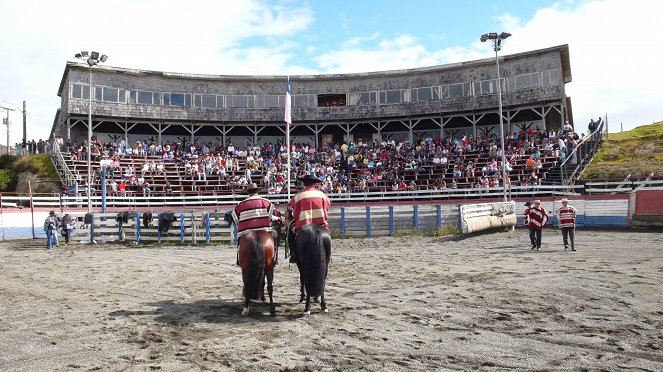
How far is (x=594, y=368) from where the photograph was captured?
5.25m

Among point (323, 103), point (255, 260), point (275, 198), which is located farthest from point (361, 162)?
point (255, 260)

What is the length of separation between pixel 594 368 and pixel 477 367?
1.21 metres

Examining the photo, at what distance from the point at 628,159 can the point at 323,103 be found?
83.0 feet

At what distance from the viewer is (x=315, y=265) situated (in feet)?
26.3

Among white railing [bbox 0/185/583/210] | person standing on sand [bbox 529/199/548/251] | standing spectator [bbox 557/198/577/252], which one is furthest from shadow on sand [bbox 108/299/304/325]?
white railing [bbox 0/185/583/210]

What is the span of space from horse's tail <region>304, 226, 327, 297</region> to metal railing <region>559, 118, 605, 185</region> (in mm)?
26977

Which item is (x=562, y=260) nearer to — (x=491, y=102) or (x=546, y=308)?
(x=546, y=308)

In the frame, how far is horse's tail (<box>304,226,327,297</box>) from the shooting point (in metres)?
7.96

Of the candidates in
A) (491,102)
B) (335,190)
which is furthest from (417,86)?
(335,190)

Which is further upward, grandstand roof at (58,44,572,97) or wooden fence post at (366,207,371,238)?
grandstand roof at (58,44,572,97)

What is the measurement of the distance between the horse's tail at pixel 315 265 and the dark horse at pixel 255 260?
25.1 inches

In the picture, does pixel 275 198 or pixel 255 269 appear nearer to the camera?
pixel 255 269

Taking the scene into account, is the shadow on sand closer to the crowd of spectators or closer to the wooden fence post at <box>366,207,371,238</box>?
the wooden fence post at <box>366,207,371,238</box>

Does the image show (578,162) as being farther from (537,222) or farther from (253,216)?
(253,216)
